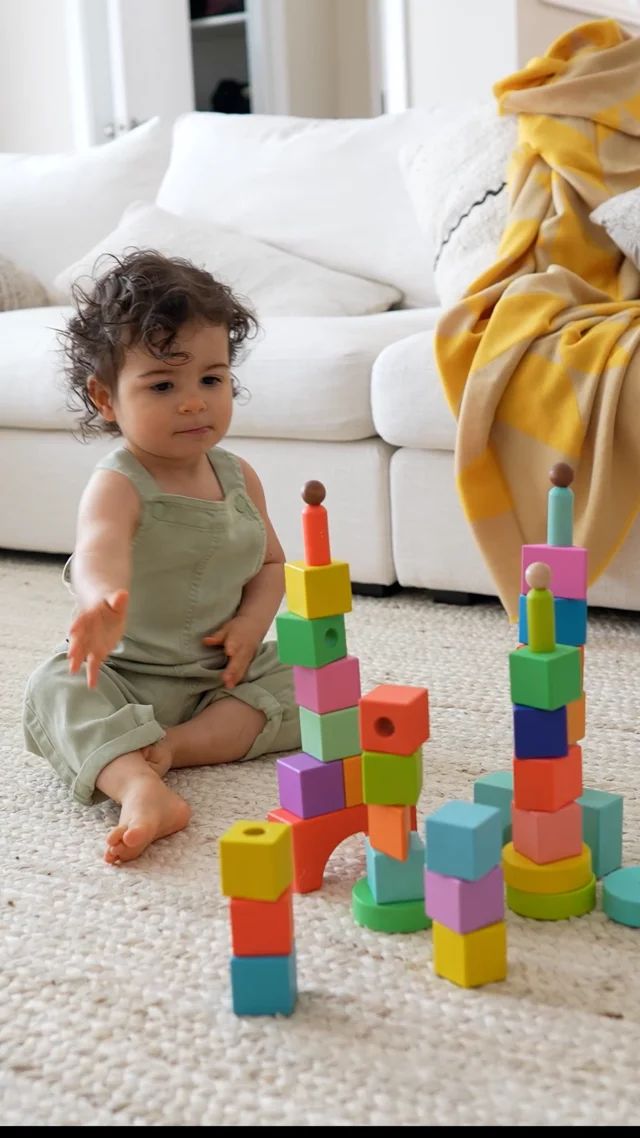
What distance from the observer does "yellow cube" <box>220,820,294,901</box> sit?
76cm

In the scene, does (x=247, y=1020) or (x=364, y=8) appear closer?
(x=247, y=1020)

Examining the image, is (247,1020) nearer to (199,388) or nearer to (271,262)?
(199,388)

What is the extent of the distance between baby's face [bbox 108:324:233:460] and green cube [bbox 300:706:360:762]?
391 millimetres

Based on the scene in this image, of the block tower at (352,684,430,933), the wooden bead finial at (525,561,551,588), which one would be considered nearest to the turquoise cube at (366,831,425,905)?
the block tower at (352,684,430,933)

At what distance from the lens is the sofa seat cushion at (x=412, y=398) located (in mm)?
1759

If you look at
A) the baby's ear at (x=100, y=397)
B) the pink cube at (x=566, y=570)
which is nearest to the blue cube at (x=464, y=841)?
the pink cube at (x=566, y=570)

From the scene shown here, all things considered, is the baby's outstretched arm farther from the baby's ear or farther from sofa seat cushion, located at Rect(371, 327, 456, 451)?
sofa seat cushion, located at Rect(371, 327, 456, 451)

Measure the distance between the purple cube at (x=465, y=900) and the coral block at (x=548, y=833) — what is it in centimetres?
8

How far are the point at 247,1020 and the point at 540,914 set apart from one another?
0.82 ft

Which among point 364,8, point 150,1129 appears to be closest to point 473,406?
point 150,1129

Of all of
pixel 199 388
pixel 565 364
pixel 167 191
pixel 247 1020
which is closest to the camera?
pixel 247 1020

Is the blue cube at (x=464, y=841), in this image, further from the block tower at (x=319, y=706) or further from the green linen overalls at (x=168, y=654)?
the green linen overalls at (x=168, y=654)

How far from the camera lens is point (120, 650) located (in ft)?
4.17

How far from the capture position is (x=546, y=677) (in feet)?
2.73
